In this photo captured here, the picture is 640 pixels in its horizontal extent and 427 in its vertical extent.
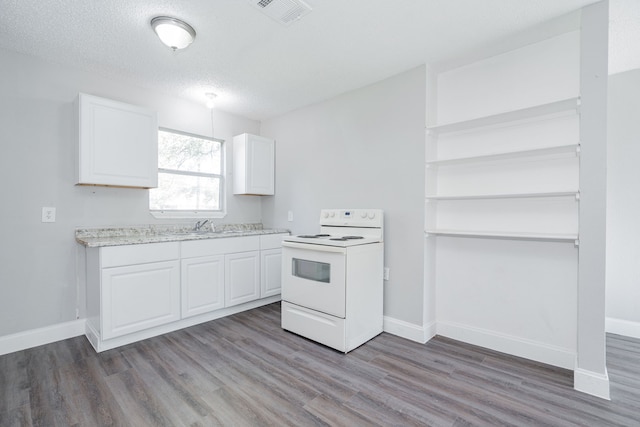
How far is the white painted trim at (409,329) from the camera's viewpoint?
2.58 m

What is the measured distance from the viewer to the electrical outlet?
8.38ft

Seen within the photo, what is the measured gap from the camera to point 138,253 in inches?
98.5

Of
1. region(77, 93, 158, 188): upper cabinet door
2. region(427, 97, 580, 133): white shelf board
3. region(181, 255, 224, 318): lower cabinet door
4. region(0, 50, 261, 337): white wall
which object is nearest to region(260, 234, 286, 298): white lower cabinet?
region(181, 255, 224, 318): lower cabinet door

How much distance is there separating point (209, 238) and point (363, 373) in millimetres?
1903

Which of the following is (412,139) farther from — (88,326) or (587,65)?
(88,326)

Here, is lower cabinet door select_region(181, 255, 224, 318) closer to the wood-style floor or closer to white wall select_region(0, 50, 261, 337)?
the wood-style floor

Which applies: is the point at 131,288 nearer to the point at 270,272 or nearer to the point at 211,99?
the point at 270,272

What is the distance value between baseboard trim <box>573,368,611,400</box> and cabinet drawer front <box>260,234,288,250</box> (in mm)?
2893

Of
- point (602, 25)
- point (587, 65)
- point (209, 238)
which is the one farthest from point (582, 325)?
point (209, 238)

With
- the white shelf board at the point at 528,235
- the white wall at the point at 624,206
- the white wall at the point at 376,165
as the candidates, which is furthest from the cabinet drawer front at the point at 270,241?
the white wall at the point at 624,206

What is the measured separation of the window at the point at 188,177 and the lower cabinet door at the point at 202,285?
0.83 meters

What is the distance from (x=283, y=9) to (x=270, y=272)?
105 inches

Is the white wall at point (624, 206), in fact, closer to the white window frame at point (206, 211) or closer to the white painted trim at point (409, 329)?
the white painted trim at point (409, 329)

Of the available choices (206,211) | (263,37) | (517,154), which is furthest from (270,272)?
(517,154)
